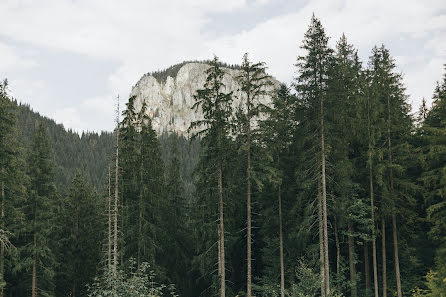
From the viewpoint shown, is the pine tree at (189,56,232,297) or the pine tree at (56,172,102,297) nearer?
the pine tree at (189,56,232,297)

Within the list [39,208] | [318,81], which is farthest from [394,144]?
[39,208]

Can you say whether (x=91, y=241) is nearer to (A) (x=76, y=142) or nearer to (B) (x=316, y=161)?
(B) (x=316, y=161)

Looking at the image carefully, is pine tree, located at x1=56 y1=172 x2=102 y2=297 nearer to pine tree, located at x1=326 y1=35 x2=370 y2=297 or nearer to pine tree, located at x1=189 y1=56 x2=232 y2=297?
pine tree, located at x1=189 y1=56 x2=232 y2=297

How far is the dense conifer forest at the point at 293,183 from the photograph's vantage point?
1967 centimetres

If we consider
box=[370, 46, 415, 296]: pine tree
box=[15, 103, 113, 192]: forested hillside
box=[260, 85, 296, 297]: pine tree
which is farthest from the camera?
box=[15, 103, 113, 192]: forested hillside

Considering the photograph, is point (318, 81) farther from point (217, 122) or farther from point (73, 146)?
point (73, 146)

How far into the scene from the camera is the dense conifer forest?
1967 cm

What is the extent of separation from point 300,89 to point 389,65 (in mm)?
7853

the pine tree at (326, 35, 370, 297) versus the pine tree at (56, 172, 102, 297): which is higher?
the pine tree at (326, 35, 370, 297)

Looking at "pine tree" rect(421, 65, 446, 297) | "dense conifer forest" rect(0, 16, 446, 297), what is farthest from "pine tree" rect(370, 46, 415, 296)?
"pine tree" rect(421, 65, 446, 297)

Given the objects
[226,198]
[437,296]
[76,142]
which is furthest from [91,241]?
[76,142]

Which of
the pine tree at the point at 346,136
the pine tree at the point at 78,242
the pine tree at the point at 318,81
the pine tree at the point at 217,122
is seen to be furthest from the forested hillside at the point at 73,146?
the pine tree at the point at 318,81

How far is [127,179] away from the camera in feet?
82.9

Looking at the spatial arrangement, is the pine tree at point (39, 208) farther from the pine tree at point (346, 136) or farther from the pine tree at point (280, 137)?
the pine tree at point (346, 136)
